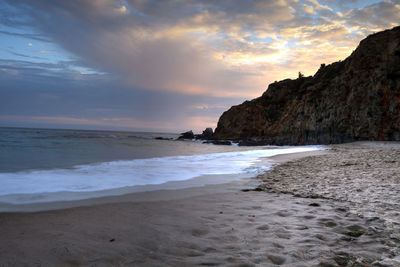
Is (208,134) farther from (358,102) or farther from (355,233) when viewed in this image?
(355,233)

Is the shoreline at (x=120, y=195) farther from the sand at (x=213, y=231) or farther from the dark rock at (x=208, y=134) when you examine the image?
the dark rock at (x=208, y=134)

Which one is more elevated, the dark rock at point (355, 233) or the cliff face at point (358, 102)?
the cliff face at point (358, 102)

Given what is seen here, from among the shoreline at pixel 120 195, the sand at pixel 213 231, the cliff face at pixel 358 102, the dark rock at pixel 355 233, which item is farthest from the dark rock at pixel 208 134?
the dark rock at pixel 355 233

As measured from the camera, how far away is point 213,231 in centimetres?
279

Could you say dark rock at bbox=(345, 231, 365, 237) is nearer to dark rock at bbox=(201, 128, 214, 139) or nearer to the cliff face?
the cliff face

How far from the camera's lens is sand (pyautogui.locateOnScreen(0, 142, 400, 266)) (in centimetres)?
210

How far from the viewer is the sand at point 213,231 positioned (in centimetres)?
210

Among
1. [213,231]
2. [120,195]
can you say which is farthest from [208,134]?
[213,231]

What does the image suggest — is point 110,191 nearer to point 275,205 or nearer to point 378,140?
point 275,205

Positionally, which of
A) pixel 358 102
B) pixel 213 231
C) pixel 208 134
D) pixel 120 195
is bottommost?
pixel 120 195

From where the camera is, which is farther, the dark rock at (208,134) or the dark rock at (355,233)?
the dark rock at (208,134)

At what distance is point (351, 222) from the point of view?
9.69ft

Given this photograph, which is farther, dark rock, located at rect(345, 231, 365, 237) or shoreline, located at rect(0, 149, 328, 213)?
shoreline, located at rect(0, 149, 328, 213)

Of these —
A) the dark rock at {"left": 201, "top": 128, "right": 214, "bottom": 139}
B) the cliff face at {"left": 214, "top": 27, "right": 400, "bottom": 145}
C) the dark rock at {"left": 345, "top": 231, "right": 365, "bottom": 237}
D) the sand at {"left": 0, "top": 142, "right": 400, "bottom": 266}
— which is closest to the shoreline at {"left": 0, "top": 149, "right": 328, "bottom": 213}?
the sand at {"left": 0, "top": 142, "right": 400, "bottom": 266}
